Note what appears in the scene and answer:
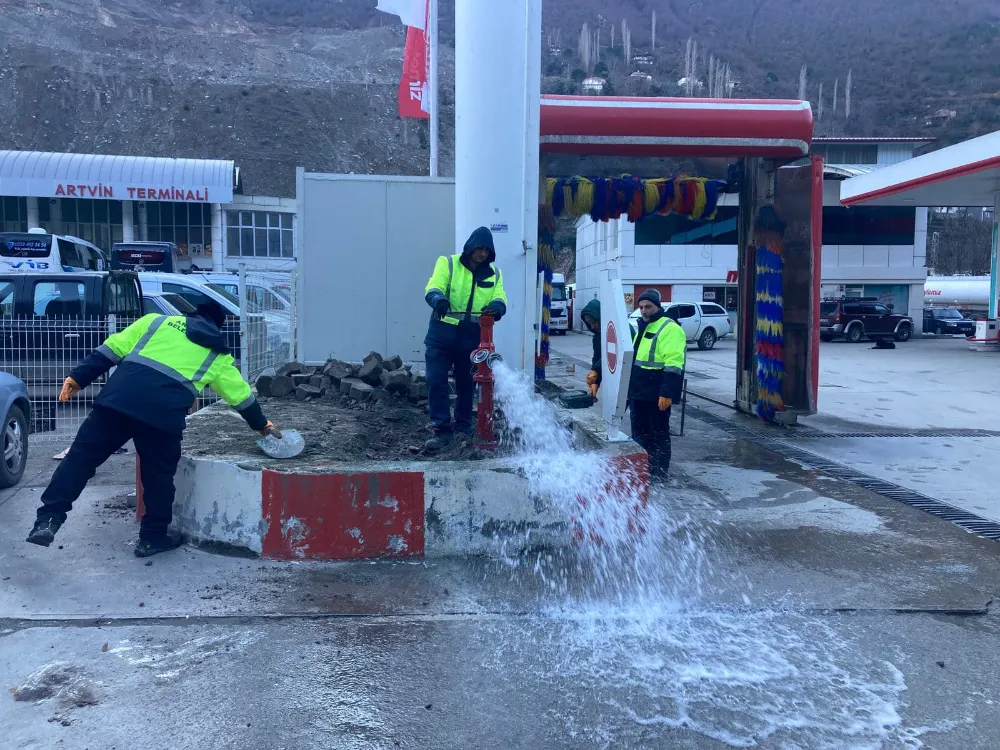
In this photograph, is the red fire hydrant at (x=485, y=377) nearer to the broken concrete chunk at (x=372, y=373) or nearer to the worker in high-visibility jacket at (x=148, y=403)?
the worker in high-visibility jacket at (x=148, y=403)

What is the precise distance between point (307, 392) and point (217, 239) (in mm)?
32390

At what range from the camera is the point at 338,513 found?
5207mm

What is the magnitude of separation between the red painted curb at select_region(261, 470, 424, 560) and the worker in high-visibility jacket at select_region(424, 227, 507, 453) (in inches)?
42.7

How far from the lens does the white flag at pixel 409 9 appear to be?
15695 millimetres

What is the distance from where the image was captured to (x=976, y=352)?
25.0 m

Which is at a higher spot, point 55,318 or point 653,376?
point 55,318

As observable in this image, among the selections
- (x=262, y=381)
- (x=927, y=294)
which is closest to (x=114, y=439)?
(x=262, y=381)

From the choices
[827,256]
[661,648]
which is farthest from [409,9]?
[827,256]

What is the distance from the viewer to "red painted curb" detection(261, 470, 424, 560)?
5172mm

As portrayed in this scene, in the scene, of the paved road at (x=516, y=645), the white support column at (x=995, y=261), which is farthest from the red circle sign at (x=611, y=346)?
the white support column at (x=995, y=261)

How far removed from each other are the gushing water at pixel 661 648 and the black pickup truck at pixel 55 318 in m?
6.12

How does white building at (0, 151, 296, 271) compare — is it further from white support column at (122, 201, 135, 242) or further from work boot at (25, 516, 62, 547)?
work boot at (25, 516, 62, 547)

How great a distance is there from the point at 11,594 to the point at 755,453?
7.23m

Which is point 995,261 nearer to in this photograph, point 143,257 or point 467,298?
point 467,298
